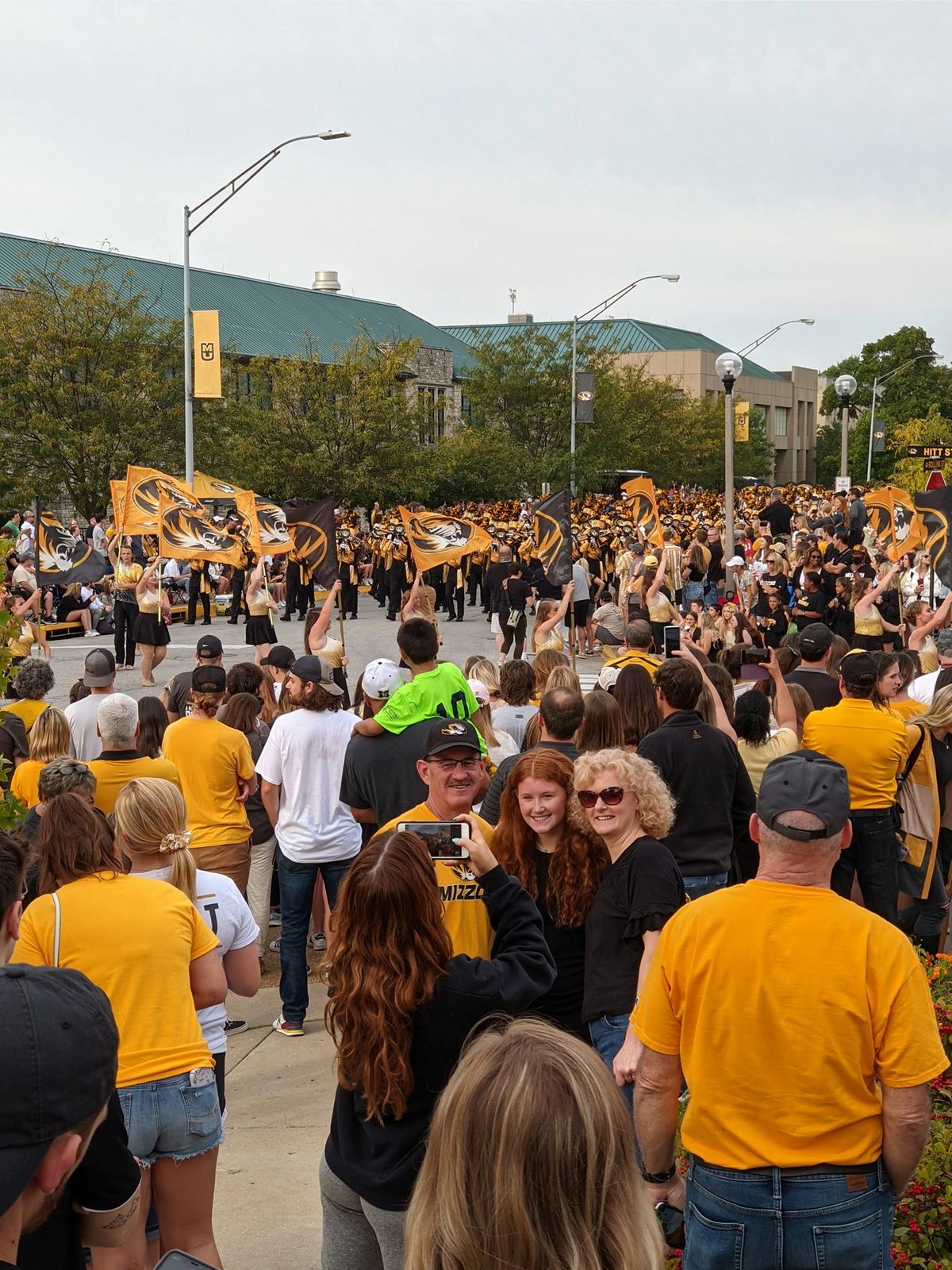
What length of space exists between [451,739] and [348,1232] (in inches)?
61.0

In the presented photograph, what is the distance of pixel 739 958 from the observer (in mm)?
3096

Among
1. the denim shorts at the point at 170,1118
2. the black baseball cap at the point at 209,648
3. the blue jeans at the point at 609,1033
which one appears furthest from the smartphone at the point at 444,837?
the black baseball cap at the point at 209,648

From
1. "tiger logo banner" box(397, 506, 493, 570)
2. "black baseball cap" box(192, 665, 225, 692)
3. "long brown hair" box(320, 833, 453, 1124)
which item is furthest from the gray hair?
"tiger logo banner" box(397, 506, 493, 570)

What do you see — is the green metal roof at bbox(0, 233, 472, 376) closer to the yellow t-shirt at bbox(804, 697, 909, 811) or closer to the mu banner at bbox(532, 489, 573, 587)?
the mu banner at bbox(532, 489, 573, 587)

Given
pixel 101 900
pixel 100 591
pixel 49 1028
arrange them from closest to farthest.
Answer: pixel 49 1028 → pixel 101 900 → pixel 100 591

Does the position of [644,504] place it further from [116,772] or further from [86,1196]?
[86,1196]

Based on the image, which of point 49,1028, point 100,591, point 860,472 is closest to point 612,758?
point 49,1028

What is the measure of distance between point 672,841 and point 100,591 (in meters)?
23.8

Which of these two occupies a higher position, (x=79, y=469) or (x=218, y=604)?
(x=79, y=469)

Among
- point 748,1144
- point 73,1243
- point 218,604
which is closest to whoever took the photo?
point 73,1243

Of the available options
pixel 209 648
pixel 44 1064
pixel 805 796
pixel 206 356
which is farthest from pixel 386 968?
pixel 206 356

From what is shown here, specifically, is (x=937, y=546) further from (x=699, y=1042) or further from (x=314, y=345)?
(x=314, y=345)

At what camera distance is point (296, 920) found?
21.9 ft

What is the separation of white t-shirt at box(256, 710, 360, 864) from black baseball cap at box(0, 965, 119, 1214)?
4.62 metres
